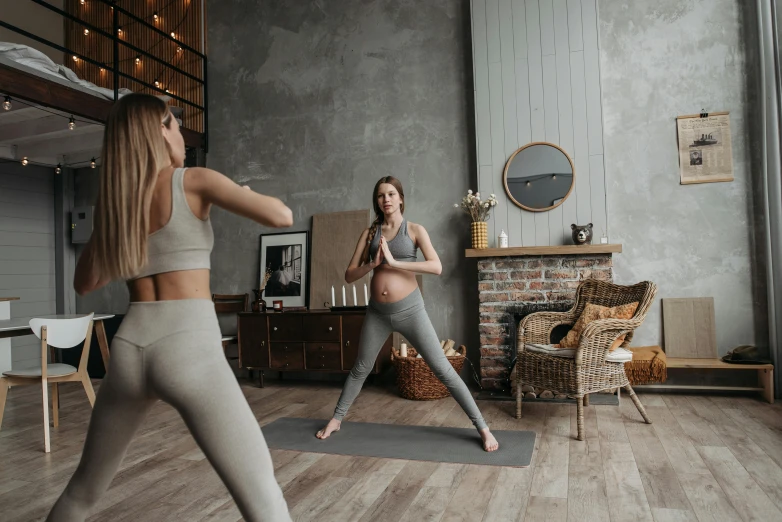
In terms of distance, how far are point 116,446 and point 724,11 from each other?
5.44 metres

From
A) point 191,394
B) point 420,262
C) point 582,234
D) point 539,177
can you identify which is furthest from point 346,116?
point 191,394

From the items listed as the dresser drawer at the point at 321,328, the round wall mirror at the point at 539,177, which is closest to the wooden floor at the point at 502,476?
the dresser drawer at the point at 321,328

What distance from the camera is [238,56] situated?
625 centimetres

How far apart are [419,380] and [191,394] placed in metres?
3.46

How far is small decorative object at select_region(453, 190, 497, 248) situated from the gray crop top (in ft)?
12.3

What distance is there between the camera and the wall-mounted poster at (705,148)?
4641mm

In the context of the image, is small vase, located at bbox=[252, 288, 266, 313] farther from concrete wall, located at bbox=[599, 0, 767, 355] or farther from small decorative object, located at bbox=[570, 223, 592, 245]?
concrete wall, located at bbox=[599, 0, 767, 355]

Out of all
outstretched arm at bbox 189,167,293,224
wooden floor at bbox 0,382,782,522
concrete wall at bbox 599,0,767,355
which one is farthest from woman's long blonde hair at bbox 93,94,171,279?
concrete wall at bbox 599,0,767,355

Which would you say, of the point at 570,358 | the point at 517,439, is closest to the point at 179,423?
the point at 517,439

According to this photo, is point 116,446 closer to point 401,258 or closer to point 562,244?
point 401,258

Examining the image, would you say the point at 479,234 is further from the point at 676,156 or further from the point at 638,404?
the point at 638,404

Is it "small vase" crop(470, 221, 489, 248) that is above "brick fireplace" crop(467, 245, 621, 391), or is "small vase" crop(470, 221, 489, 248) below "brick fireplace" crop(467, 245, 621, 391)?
above

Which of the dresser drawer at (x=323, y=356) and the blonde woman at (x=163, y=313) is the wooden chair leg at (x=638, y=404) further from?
the blonde woman at (x=163, y=313)

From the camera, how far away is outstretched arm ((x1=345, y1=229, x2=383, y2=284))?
3176mm
